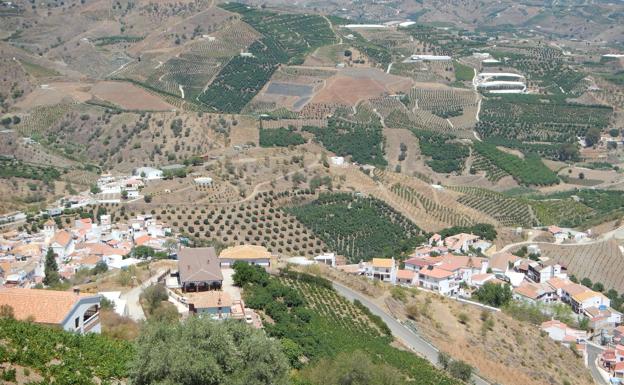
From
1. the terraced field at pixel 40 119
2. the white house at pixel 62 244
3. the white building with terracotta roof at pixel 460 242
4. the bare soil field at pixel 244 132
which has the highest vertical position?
the white house at pixel 62 244

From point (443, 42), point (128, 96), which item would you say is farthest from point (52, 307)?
point (443, 42)

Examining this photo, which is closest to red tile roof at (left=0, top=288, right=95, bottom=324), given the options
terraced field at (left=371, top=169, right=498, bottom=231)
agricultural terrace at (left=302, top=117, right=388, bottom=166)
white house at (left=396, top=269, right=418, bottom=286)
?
white house at (left=396, top=269, right=418, bottom=286)

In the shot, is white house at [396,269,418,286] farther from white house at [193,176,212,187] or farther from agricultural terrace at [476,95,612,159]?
agricultural terrace at [476,95,612,159]

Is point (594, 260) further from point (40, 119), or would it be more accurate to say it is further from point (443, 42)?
point (443, 42)

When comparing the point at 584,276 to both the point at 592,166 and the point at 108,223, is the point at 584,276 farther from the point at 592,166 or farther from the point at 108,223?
the point at 592,166

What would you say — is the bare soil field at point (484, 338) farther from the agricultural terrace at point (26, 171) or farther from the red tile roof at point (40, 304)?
the agricultural terrace at point (26, 171)

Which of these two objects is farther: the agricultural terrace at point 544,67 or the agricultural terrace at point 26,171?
the agricultural terrace at point 544,67

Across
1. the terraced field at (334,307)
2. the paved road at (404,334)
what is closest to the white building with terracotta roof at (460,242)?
the paved road at (404,334)

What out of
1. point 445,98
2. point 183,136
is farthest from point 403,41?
point 183,136
